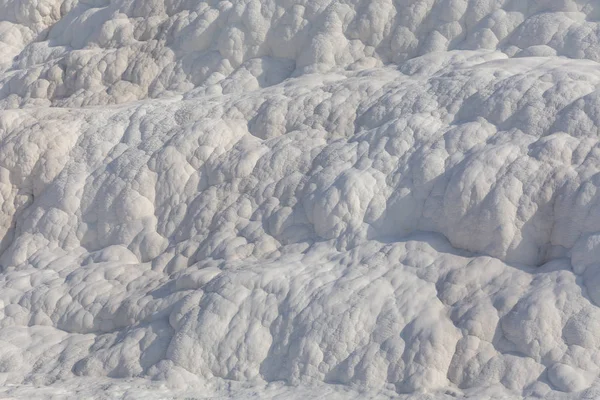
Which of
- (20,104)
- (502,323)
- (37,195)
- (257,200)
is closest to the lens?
(502,323)

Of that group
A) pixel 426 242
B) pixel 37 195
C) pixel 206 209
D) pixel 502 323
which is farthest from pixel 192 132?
pixel 502 323

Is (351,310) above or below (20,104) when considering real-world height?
below

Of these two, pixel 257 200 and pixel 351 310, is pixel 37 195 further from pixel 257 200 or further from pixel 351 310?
pixel 351 310

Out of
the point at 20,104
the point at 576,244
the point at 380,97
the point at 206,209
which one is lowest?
the point at 576,244

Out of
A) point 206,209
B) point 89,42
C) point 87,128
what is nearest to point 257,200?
point 206,209

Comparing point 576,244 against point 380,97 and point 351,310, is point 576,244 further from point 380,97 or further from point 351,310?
point 380,97

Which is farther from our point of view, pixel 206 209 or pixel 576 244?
pixel 206 209

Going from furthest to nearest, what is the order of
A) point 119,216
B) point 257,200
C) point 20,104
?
point 20,104 → point 119,216 → point 257,200
